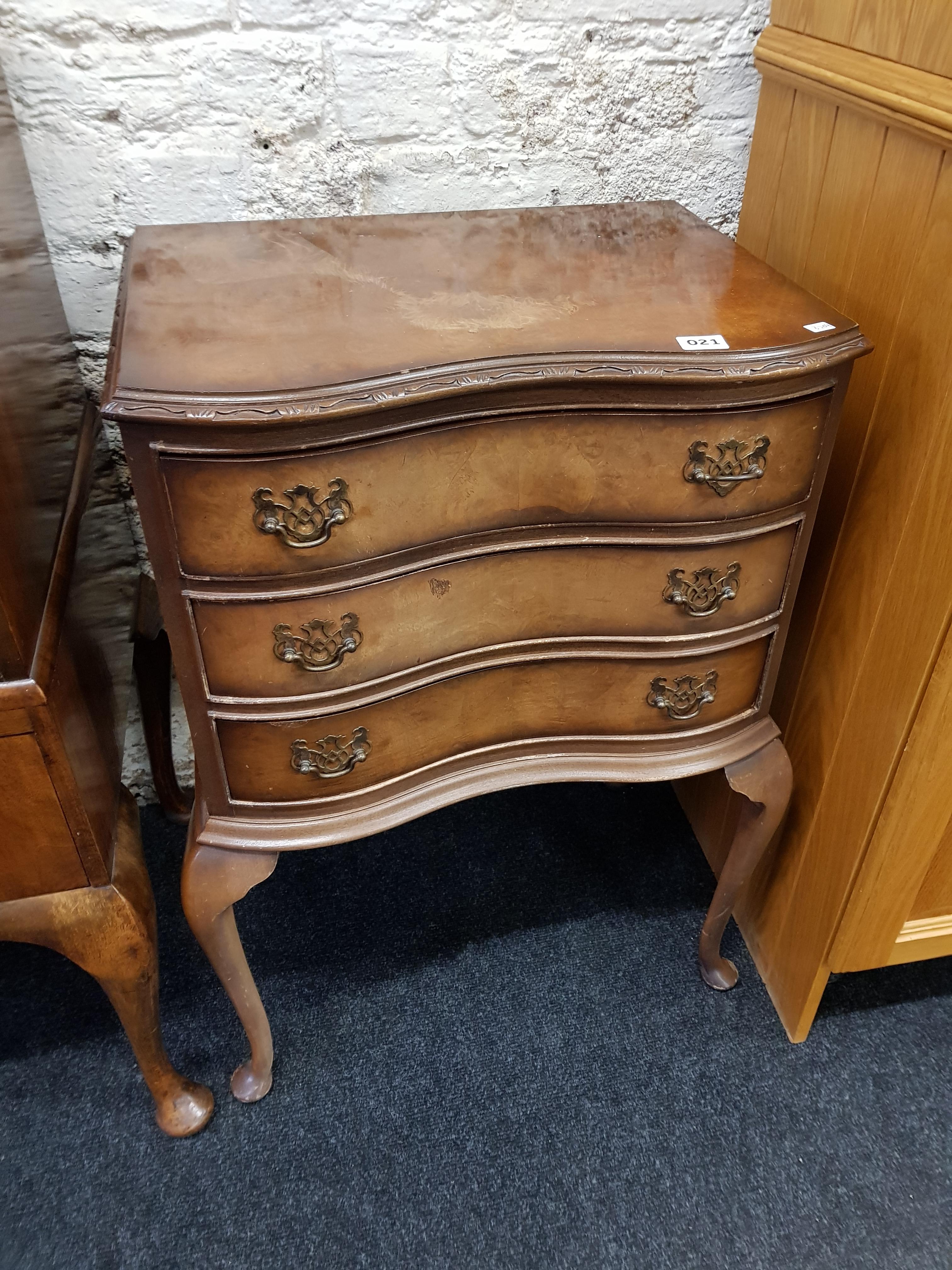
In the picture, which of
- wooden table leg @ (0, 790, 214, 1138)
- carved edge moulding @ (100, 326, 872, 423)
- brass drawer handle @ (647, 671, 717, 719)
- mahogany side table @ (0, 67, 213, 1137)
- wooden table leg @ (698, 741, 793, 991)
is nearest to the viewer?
carved edge moulding @ (100, 326, 872, 423)

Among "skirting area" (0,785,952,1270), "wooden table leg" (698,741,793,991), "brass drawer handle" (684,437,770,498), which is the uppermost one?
"brass drawer handle" (684,437,770,498)

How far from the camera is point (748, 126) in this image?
4.79ft

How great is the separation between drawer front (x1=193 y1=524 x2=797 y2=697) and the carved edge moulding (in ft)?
0.67

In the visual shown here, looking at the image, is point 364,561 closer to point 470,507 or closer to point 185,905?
point 470,507

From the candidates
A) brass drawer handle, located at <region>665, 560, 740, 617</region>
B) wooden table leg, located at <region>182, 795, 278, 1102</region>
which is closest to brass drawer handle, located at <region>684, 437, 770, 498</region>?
brass drawer handle, located at <region>665, 560, 740, 617</region>

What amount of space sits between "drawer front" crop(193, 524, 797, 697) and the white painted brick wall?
704 mm

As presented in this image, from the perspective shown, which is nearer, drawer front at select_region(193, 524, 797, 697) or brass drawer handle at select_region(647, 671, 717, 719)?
drawer front at select_region(193, 524, 797, 697)

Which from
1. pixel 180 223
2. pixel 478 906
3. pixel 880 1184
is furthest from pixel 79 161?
pixel 880 1184

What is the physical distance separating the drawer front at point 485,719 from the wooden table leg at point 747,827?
0.29ft

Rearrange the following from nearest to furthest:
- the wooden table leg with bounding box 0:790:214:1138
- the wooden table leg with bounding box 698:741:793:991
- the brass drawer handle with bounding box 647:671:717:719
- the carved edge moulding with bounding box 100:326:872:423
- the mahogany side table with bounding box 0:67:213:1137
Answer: the carved edge moulding with bounding box 100:326:872:423 < the mahogany side table with bounding box 0:67:213:1137 < the wooden table leg with bounding box 0:790:214:1138 < the brass drawer handle with bounding box 647:671:717:719 < the wooden table leg with bounding box 698:741:793:991

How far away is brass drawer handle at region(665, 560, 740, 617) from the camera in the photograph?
3.52 feet

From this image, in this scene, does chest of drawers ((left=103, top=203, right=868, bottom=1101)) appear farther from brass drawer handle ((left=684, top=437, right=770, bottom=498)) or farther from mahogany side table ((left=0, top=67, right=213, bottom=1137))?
mahogany side table ((left=0, top=67, right=213, bottom=1137))

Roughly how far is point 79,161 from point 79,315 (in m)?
0.21

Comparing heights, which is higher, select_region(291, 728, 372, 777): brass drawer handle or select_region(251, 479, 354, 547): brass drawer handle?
select_region(251, 479, 354, 547): brass drawer handle
